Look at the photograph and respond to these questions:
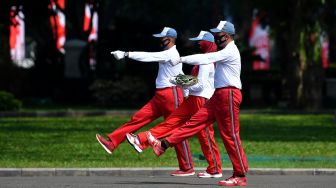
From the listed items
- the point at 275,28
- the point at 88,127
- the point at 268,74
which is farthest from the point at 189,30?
the point at 88,127

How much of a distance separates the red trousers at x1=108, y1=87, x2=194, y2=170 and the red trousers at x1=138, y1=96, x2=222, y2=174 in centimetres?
12

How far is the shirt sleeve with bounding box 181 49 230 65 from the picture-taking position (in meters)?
14.7

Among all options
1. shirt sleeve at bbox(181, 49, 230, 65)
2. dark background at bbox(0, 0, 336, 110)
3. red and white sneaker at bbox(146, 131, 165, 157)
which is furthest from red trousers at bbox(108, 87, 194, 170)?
dark background at bbox(0, 0, 336, 110)

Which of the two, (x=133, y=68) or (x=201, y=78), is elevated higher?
(x=201, y=78)

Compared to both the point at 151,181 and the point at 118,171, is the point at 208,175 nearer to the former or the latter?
the point at 151,181

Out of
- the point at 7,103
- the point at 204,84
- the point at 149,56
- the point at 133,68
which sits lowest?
the point at 7,103

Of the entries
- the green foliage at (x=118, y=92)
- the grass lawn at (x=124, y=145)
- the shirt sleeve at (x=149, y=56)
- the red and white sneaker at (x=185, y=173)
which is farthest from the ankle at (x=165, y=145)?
the green foliage at (x=118, y=92)

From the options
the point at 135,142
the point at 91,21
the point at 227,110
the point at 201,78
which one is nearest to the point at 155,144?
the point at 135,142

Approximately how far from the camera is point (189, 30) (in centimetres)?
8881

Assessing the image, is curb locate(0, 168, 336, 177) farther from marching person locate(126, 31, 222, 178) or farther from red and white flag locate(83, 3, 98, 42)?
red and white flag locate(83, 3, 98, 42)

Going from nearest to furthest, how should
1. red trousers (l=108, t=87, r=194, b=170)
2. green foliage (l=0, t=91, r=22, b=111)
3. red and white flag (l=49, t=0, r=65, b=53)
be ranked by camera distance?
red trousers (l=108, t=87, r=194, b=170) < green foliage (l=0, t=91, r=22, b=111) < red and white flag (l=49, t=0, r=65, b=53)

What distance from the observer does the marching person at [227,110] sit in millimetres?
15172

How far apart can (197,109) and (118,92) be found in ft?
85.6

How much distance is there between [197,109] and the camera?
639 inches
